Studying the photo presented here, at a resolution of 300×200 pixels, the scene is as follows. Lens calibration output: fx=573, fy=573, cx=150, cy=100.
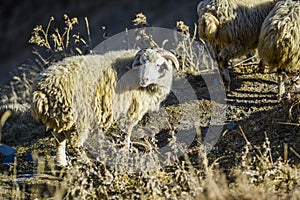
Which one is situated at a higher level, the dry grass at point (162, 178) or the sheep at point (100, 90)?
the sheep at point (100, 90)

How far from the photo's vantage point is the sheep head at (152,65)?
6.23 meters

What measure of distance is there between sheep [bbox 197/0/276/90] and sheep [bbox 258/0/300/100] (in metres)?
0.42

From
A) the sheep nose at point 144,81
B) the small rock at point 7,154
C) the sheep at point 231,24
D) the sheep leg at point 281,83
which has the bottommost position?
the small rock at point 7,154

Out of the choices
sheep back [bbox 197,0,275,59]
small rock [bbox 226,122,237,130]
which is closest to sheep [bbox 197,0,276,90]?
sheep back [bbox 197,0,275,59]

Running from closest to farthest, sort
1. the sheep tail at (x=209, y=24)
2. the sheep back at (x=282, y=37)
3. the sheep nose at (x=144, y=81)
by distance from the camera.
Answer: the sheep nose at (x=144, y=81) → the sheep back at (x=282, y=37) → the sheep tail at (x=209, y=24)

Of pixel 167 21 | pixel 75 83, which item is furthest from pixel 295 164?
pixel 167 21

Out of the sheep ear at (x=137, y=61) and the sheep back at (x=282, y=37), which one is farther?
the sheep back at (x=282, y=37)

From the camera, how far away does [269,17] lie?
7008mm

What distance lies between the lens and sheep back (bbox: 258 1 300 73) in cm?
679

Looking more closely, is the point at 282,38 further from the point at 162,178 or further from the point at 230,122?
the point at 162,178

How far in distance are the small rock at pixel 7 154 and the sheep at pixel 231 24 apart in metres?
2.88

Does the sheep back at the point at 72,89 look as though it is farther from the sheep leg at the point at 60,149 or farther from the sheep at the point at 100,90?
the sheep leg at the point at 60,149

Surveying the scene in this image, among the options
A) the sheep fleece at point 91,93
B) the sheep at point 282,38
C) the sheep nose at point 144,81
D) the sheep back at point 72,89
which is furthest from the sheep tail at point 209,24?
the sheep nose at point 144,81

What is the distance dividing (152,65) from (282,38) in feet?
5.43
